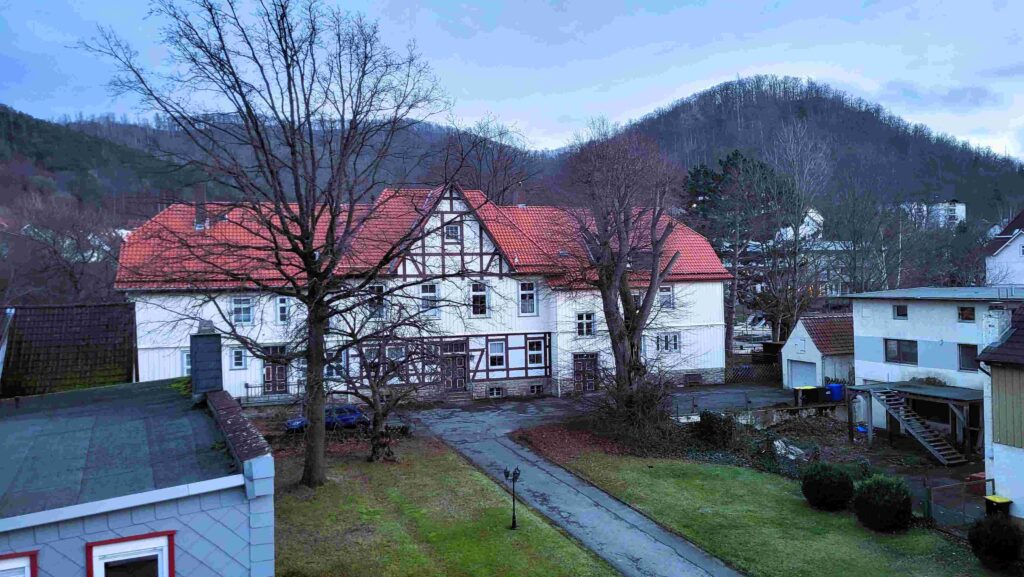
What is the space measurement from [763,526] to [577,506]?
14.3 feet

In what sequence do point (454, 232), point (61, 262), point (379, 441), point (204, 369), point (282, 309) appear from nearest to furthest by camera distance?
point (204, 369) < point (379, 441) < point (282, 309) < point (454, 232) < point (61, 262)

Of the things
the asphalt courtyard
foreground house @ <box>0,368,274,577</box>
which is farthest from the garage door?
foreground house @ <box>0,368,274,577</box>

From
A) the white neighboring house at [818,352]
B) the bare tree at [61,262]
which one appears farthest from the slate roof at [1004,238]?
the bare tree at [61,262]

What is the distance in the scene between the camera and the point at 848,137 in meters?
99.4

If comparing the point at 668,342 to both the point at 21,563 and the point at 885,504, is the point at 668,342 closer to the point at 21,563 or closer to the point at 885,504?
the point at 885,504

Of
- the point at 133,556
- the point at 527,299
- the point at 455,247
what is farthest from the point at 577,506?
the point at 455,247

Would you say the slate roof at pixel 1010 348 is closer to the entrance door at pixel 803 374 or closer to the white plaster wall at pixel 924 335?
the white plaster wall at pixel 924 335

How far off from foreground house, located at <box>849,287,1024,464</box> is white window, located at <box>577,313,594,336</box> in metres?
11.4

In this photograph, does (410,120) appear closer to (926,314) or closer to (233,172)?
(233,172)

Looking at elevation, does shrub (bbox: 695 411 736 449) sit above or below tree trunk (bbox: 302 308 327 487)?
below

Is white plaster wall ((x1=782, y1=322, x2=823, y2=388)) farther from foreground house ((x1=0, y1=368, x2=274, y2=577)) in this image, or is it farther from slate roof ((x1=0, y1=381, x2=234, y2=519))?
foreground house ((x1=0, y1=368, x2=274, y2=577))

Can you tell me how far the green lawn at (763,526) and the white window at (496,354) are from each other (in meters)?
11.6

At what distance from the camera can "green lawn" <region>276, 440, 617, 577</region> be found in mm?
12867

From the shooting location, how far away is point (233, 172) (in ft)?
47.5
